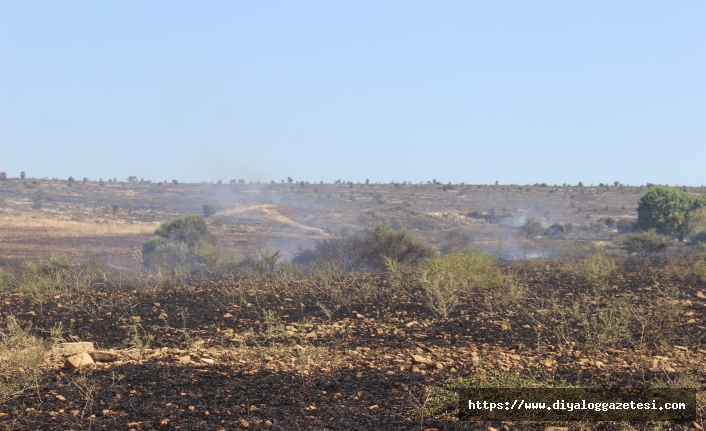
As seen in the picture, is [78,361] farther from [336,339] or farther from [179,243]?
[179,243]

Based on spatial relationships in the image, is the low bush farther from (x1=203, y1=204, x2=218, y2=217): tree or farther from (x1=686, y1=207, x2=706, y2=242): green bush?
(x1=203, y1=204, x2=218, y2=217): tree

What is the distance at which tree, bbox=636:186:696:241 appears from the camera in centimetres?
3519

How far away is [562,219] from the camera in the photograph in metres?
55.6

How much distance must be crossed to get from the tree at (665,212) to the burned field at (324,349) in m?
22.4

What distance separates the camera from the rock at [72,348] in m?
8.02

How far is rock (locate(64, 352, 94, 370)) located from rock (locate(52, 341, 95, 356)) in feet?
1.42

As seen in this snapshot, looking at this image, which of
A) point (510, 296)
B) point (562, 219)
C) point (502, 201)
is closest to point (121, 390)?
point (510, 296)

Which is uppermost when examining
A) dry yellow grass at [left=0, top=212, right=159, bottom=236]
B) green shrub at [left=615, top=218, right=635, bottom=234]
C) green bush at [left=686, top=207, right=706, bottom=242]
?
green bush at [left=686, top=207, right=706, bottom=242]

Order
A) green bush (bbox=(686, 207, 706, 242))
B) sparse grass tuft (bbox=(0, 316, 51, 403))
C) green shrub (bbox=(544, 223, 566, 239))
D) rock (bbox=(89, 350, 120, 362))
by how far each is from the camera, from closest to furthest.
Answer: sparse grass tuft (bbox=(0, 316, 51, 403)), rock (bbox=(89, 350, 120, 362)), green bush (bbox=(686, 207, 706, 242)), green shrub (bbox=(544, 223, 566, 239))

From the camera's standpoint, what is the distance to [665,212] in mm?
36469

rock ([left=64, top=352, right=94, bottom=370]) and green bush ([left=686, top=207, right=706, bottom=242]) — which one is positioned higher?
green bush ([left=686, top=207, right=706, bottom=242])

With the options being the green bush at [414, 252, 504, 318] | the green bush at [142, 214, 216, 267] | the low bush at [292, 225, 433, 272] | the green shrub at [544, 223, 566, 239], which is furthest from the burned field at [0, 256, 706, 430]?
the green shrub at [544, 223, 566, 239]

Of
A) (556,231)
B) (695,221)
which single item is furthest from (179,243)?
(556,231)

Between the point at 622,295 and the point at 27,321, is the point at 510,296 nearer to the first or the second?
the point at 622,295
